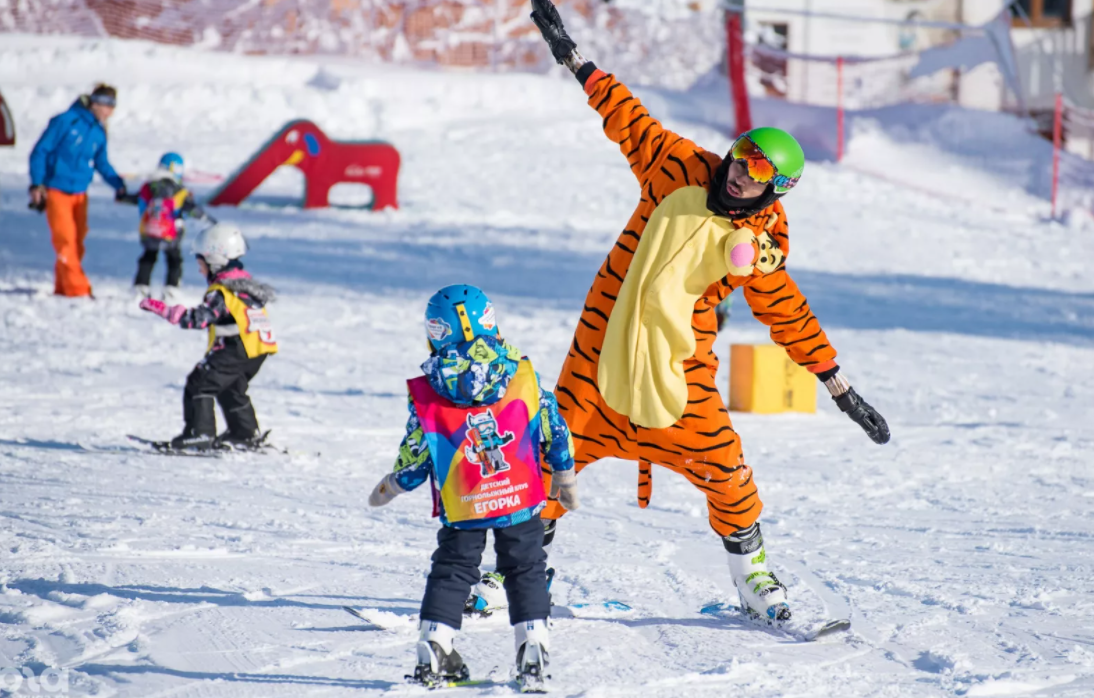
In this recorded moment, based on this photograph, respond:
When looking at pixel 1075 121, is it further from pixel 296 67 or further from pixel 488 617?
pixel 488 617

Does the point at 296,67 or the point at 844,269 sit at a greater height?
the point at 296,67

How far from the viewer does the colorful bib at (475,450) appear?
349 centimetres

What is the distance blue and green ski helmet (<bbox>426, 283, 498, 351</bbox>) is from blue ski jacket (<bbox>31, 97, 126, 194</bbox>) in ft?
26.3

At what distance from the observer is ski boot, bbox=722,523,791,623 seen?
420 cm

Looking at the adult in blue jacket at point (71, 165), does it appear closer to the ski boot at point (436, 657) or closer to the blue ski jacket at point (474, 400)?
the blue ski jacket at point (474, 400)

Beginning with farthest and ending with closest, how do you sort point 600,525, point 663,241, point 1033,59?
1. point 1033,59
2. point 600,525
3. point 663,241

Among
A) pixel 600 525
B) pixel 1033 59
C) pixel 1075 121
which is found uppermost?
pixel 1033 59

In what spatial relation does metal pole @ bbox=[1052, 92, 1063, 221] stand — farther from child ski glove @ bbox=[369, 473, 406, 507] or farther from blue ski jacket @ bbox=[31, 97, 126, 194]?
child ski glove @ bbox=[369, 473, 406, 507]

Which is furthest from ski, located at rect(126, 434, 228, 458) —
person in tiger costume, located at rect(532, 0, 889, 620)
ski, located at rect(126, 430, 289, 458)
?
person in tiger costume, located at rect(532, 0, 889, 620)

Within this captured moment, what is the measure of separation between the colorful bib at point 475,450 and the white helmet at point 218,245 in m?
3.17

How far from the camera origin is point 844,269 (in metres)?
14.4

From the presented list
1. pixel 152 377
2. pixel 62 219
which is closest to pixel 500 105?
pixel 62 219

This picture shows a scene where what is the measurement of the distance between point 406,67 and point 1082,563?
70.0ft

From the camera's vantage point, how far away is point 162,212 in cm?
1110
